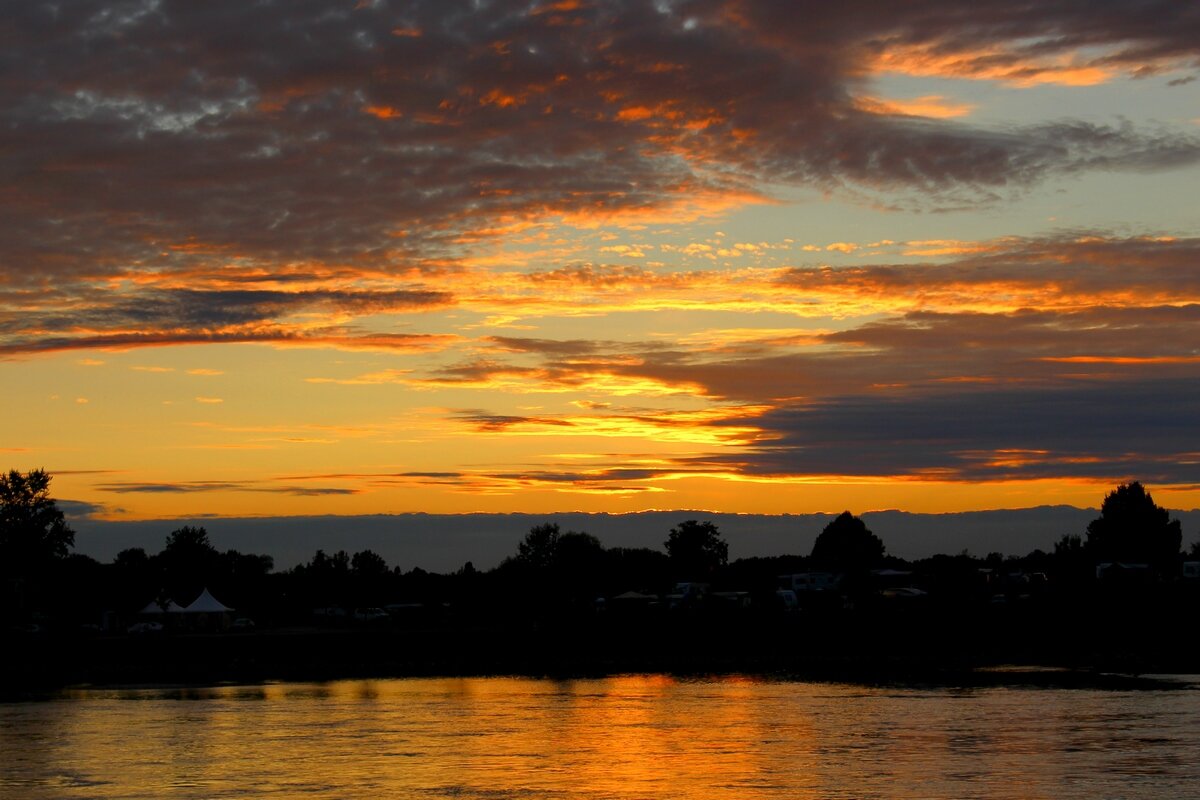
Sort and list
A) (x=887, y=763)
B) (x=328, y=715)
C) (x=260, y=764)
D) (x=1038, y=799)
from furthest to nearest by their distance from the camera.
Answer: (x=328, y=715), (x=260, y=764), (x=887, y=763), (x=1038, y=799)

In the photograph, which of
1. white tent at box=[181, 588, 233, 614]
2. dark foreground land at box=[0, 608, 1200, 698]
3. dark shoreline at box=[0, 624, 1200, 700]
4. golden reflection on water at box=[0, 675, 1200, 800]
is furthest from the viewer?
white tent at box=[181, 588, 233, 614]

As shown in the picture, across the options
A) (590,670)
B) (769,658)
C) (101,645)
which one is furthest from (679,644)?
(101,645)

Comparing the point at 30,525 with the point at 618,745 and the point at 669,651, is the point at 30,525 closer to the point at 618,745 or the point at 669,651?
the point at 669,651

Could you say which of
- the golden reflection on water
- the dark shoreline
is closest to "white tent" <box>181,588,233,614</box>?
the dark shoreline

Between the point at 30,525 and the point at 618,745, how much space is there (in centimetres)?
10352

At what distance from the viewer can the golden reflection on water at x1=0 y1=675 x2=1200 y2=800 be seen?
36.1m

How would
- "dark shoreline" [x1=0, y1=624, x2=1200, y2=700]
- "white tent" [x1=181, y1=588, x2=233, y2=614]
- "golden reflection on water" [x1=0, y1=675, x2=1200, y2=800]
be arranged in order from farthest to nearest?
1. "white tent" [x1=181, y1=588, x2=233, y2=614]
2. "dark shoreline" [x1=0, y1=624, x2=1200, y2=700]
3. "golden reflection on water" [x1=0, y1=675, x2=1200, y2=800]

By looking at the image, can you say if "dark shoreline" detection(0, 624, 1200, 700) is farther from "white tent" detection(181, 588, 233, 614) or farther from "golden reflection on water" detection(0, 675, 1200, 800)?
"white tent" detection(181, 588, 233, 614)

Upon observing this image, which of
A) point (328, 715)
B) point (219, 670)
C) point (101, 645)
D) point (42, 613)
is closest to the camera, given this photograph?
point (328, 715)

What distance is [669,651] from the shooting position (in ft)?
322

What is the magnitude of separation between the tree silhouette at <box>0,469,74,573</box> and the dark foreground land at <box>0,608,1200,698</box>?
Result: 2451cm

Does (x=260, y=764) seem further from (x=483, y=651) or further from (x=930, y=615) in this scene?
(x=930, y=615)

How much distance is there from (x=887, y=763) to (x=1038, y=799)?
663cm

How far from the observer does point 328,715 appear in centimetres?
5597
